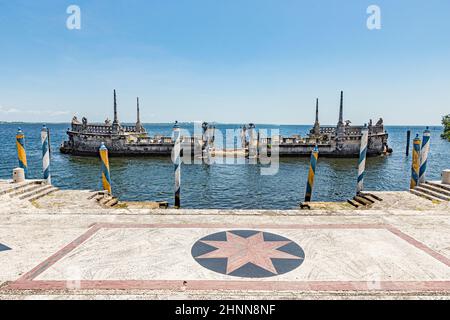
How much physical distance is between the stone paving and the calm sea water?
291 inches

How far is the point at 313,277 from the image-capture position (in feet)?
16.9

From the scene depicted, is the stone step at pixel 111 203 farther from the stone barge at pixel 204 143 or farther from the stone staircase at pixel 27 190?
the stone barge at pixel 204 143

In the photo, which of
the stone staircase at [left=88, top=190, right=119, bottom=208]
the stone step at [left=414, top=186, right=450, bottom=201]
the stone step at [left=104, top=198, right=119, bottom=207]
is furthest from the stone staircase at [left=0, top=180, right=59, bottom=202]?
the stone step at [left=414, top=186, right=450, bottom=201]

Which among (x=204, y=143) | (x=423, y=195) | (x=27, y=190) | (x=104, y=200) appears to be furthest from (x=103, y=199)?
(x=204, y=143)

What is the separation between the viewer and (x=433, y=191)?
39.3 ft

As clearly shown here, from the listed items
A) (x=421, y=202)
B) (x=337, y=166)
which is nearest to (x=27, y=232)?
(x=421, y=202)

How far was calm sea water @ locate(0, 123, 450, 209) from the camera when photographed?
1761cm

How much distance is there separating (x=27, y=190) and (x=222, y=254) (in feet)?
33.5

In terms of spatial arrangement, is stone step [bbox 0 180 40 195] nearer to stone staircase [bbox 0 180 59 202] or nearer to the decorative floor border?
stone staircase [bbox 0 180 59 202]

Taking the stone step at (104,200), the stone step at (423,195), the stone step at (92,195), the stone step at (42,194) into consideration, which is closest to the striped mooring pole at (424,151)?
the stone step at (423,195)

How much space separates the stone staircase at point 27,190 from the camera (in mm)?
10852

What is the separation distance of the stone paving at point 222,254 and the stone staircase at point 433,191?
2337 mm
